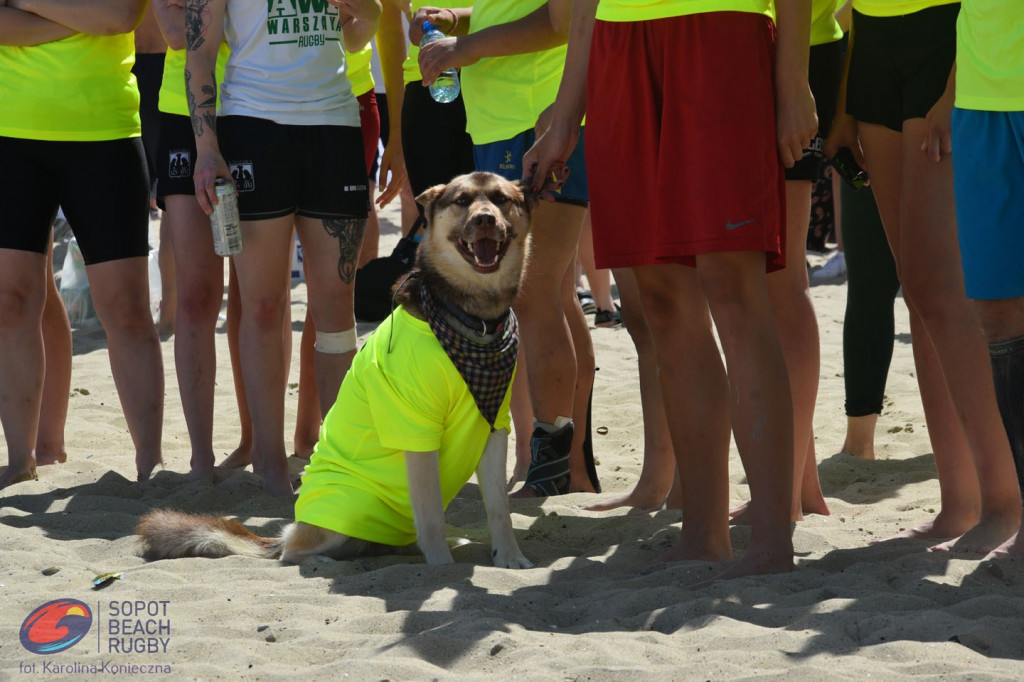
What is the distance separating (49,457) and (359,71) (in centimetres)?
254

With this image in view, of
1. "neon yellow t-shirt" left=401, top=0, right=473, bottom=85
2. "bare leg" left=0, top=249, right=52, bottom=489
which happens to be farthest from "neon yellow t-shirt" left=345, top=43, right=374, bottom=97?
"bare leg" left=0, top=249, right=52, bottom=489

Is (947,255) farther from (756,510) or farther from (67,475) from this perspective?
(67,475)

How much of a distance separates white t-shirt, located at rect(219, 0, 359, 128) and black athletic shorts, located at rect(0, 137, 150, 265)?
2.12 feet

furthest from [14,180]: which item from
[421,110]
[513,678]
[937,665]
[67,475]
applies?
[937,665]

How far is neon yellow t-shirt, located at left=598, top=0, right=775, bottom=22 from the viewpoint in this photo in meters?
3.56

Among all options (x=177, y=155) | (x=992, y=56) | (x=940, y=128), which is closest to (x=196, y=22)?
(x=177, y=155)

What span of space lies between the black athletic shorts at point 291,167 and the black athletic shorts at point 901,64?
7.28ft

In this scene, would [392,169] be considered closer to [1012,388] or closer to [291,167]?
[291,167]

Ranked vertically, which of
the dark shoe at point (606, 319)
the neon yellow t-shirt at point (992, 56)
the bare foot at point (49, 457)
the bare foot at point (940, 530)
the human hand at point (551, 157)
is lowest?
the bare foot at point (940, 530)

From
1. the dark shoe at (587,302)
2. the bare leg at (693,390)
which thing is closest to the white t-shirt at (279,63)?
the bare leg at (693,390)

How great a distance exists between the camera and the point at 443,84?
5.46m

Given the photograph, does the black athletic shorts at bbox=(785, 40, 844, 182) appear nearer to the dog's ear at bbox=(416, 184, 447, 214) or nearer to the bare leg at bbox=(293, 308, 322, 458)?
the dog's ear at bbox=(416, 184, 447, 214)

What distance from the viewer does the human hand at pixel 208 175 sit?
500 cm

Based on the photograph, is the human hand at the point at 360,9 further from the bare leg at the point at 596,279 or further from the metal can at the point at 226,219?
the bare leg at the point at 596,279
